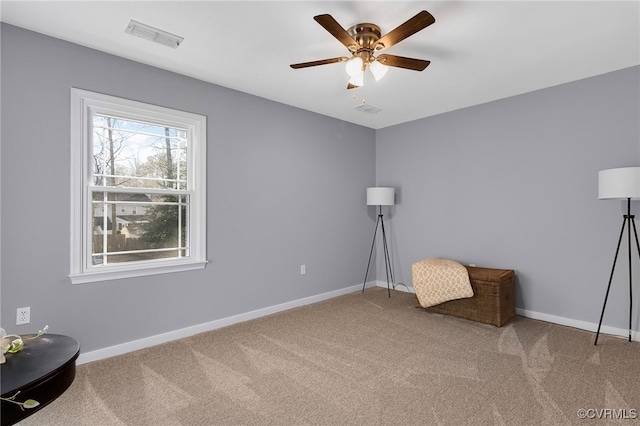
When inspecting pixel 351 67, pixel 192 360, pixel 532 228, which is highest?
pixel 351 67

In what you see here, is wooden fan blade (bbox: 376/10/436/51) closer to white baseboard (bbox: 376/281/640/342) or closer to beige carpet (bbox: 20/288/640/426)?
beige carpet (bbox: 20/288/640/426)

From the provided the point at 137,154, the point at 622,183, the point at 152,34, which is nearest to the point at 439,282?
the point at 622,183

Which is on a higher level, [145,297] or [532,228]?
[532,228]

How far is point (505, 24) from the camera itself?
2.45m

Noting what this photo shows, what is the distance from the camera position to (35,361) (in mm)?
1343

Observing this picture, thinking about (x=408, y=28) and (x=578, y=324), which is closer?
(x=408, y=28)

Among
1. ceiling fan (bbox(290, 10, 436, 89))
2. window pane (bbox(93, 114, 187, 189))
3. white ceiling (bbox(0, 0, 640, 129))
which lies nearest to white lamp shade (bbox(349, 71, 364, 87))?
ceiling fan (bbox(290, 10, 436, 89))

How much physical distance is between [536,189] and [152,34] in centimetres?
411

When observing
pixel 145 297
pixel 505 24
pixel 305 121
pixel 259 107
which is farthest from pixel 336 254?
pixel 505 24

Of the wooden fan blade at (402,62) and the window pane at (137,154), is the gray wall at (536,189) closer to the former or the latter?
the wooden fan blade at (402,62)

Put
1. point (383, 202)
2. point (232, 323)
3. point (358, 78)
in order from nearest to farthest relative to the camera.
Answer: point (358, 78) → point (232, 323) → point (383, 202)

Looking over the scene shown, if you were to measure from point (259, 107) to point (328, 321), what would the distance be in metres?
2.61

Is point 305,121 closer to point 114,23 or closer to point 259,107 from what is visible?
point 259,107

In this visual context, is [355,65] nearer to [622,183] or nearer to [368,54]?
[368,54]
